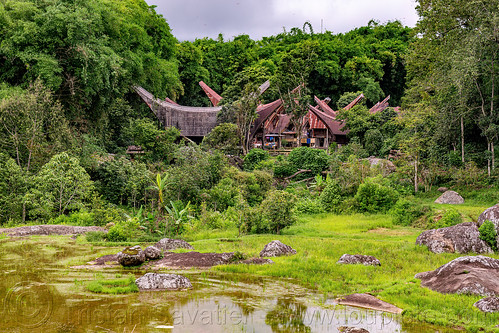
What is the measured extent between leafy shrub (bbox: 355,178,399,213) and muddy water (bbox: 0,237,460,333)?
899 cm

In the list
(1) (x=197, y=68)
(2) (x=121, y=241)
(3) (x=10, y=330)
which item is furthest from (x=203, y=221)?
(1) (x=197, y=68)

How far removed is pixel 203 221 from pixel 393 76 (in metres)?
42.6

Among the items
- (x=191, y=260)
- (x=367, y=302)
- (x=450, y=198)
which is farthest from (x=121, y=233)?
(x=450, y=198)

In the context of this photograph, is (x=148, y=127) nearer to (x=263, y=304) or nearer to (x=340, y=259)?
(x=340, y=259)

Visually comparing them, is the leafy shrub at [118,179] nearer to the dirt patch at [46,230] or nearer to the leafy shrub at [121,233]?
Result: the dirt patch at [46,230]

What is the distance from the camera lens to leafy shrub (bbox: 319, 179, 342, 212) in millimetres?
18516

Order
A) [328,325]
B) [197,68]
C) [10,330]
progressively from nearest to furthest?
[10,330], [328,325], [197,68]

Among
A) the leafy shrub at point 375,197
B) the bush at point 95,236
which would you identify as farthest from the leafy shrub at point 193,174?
the leafy shrub at point 375,197

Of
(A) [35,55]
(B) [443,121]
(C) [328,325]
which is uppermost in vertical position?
(A) [35,55]

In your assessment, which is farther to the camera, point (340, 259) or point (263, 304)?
point (340, 259)

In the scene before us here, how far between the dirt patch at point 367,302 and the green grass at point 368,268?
186 mm

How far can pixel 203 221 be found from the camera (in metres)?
15.6

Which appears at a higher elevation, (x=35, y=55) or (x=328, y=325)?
(x=35, y=55)

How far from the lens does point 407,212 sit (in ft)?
52.1
